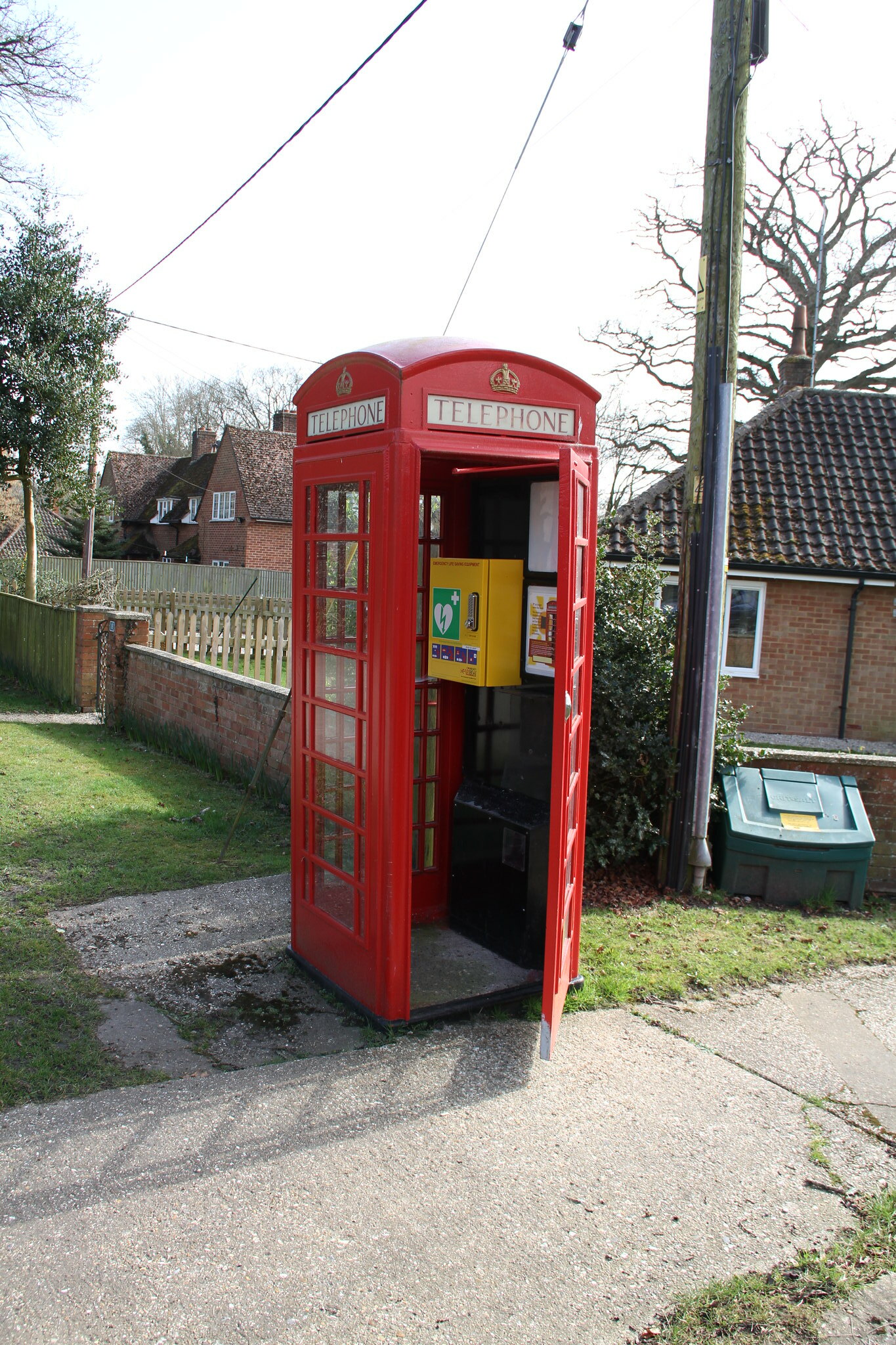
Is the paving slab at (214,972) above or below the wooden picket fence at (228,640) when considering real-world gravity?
below

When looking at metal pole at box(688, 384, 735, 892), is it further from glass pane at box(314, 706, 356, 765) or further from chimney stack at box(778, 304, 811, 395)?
chimney stack at box(778, 304, 811, 395)

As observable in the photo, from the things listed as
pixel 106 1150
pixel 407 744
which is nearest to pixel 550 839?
pixel 407 744

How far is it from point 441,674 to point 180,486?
43.1 m

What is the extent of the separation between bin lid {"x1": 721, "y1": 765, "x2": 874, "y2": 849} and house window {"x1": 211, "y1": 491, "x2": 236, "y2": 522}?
32.8m

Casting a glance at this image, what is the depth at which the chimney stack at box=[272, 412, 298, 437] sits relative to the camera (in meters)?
38.6

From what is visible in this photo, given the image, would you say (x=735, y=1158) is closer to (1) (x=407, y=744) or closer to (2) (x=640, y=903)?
(1) (x=407, y=744)

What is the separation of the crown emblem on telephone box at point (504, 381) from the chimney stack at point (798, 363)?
48.5 feet

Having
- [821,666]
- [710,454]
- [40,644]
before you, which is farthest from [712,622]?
[40,644]

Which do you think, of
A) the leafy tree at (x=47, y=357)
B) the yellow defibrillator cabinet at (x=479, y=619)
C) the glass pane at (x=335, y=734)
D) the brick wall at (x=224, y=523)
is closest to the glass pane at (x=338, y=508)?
the yellow defibrillator cabinet at (x=479, y=619)

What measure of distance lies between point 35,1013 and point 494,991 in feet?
7.22

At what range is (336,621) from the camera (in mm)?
4738

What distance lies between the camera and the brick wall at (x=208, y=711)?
859 cm

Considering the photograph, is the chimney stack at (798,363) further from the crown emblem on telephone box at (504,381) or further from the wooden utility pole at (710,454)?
the crown emblem on telephone box at (504,381)

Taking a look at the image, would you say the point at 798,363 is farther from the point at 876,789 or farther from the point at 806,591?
the point at 876,789
